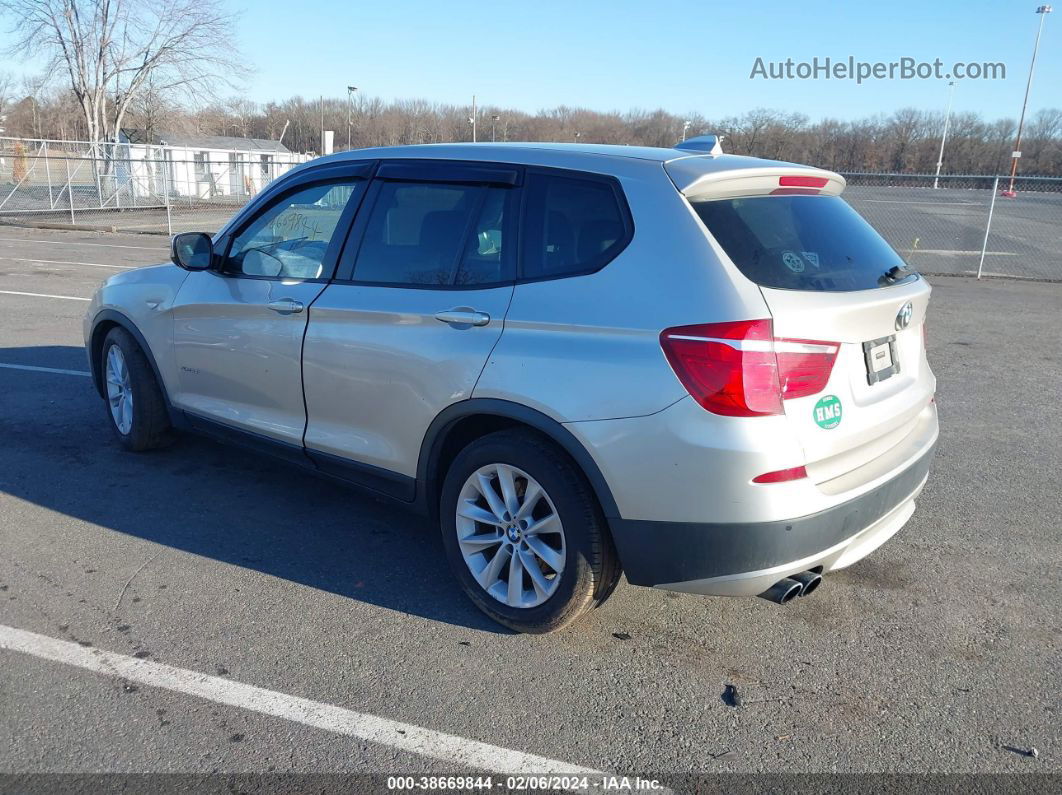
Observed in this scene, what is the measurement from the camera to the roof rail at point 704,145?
361 cm

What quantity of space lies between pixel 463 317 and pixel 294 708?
5.01 feet

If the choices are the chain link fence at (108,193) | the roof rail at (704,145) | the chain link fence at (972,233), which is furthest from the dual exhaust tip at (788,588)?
the chain link fence at (108,193)

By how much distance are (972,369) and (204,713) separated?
761 cm

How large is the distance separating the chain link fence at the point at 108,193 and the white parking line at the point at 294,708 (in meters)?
21.1

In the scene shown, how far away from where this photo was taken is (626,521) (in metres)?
2.94

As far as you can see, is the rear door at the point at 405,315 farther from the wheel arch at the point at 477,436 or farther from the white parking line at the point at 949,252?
the white parking line at the point at 949,252

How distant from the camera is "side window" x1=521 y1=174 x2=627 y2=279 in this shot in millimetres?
3096

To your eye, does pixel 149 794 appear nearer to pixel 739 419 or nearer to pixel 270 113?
pixel 739 419

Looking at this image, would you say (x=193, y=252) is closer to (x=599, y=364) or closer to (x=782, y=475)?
(x=599, y=364)

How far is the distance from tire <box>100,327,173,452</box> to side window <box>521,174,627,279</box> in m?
2.90

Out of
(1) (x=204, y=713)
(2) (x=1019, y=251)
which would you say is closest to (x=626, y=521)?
(1) (x=204, y=713)

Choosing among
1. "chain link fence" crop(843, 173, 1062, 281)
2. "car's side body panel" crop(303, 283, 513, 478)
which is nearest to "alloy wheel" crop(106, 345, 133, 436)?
"car's side body panel" crop(303, 283, 513, 478)

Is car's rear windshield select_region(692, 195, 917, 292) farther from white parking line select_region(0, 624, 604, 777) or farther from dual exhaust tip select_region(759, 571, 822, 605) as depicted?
white parking line select_region(0, 624, 604, 777)

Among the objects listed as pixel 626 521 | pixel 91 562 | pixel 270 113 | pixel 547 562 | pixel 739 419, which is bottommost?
pixel 91 562
